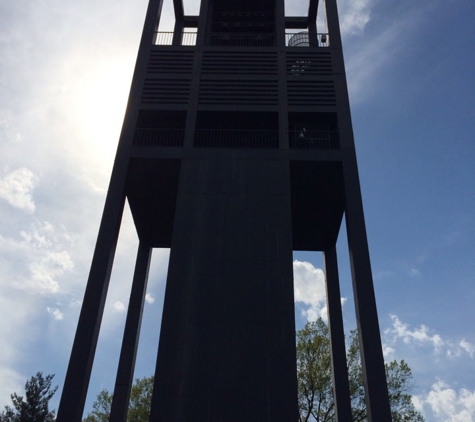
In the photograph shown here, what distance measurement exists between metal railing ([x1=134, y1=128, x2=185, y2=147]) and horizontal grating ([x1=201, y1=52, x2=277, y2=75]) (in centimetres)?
280

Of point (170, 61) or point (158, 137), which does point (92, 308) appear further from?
point (170, 61)

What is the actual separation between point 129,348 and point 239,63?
12.3 m

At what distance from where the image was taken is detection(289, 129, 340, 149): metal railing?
57.0ft

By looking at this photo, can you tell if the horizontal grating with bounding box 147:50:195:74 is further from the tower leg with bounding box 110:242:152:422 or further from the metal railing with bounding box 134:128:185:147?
the tower leg with bounding box 110:242:152:422

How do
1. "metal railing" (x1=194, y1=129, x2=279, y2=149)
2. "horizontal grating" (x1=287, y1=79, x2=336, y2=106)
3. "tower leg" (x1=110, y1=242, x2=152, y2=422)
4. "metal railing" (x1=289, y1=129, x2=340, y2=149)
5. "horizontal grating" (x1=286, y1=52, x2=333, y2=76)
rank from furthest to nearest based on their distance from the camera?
1. "horizontal grating" (x1=286, y1=52, x2=333, y2=76)
2. "metal railing" (x1=194, y1=129, x2=279, y2=149)
3. "horizontal grating" (x1=287, y1=79, x2=336, y2=106)
4. "metal railing" (x1=289, y1=129, x2=340, y2=149)
5. "tower leg" (x1=110, y1=242, x2=152, y2=422)

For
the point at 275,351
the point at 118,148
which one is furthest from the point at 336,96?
the point at 275,351

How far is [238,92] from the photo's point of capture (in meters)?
17.9

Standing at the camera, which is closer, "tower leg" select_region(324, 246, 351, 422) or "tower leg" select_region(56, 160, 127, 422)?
"tower leg" select_region(56, 160, 127, 422)

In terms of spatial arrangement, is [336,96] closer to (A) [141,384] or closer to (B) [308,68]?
(B) [308,68]

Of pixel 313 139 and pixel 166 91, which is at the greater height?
pixel 166 91

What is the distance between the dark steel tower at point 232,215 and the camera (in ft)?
40.5

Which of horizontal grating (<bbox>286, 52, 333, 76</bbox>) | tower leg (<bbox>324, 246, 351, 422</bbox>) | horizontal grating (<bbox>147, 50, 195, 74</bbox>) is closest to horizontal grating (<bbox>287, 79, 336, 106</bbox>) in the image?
horizontal grating (<bbox>286, 52, 333, 76</bbox>)

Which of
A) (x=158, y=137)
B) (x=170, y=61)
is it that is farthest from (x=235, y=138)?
(x=170, y=61)

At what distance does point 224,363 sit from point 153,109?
386 inches
